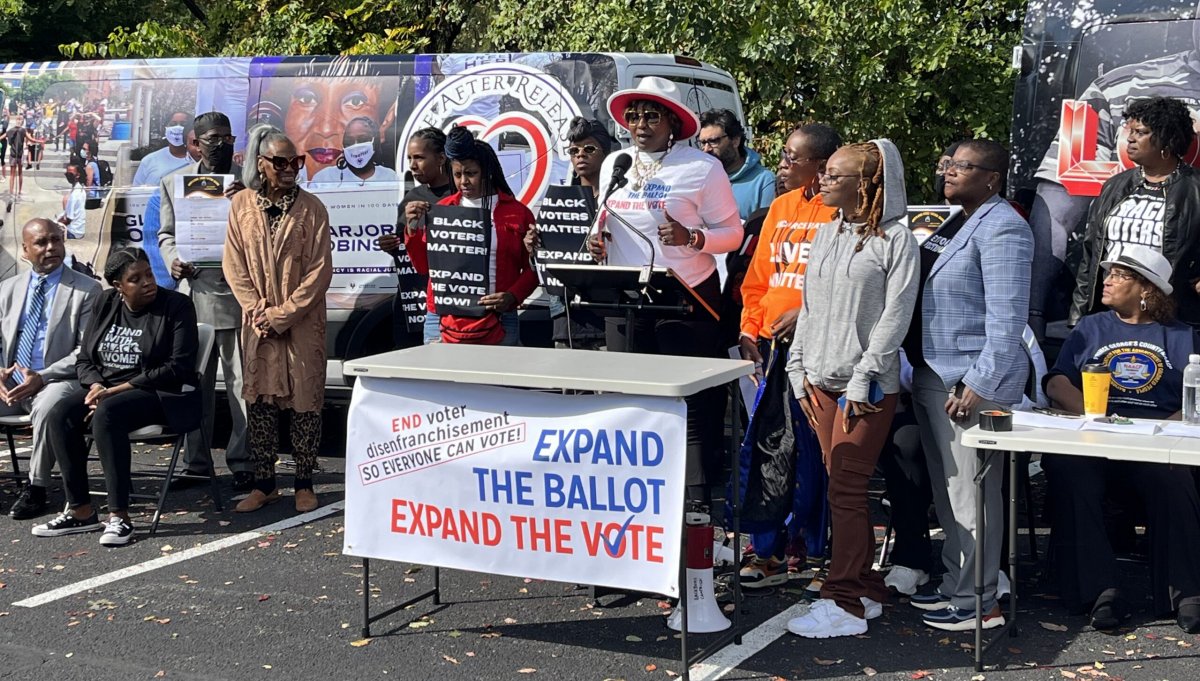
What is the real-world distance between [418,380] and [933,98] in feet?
25.9

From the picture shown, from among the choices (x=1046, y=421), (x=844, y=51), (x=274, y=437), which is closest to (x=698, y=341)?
(x=1046, y=421)

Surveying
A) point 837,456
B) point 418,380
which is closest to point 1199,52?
point 837,456

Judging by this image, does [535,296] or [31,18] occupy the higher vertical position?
[31,18]

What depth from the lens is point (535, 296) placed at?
835cm

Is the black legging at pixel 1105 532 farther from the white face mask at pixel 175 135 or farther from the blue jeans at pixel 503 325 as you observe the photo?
the white face mask at pixel 175 135

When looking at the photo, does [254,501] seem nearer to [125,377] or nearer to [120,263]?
[125,377]

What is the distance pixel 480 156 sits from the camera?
7070mm

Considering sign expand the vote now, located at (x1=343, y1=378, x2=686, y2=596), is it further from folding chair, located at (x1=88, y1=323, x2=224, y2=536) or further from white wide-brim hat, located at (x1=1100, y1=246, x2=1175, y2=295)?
white wide-brim hat, located at (x1=1100, y1=246, x2=1175, y2=295)

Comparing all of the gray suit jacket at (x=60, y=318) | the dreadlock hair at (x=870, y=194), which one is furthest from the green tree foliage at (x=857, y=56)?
the dreadlock hair at (x=870, y=194)

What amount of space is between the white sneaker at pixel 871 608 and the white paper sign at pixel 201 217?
4333 millimetres

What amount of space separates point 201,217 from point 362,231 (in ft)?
3.28

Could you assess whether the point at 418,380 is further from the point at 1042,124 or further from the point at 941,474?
the point at 1042,124

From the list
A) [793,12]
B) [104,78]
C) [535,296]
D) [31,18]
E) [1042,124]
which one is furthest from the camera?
[31,18]

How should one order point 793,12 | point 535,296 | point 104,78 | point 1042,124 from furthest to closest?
1. point 793,12
2. point 104,78
3. point 535,296
4. point 1042,124
